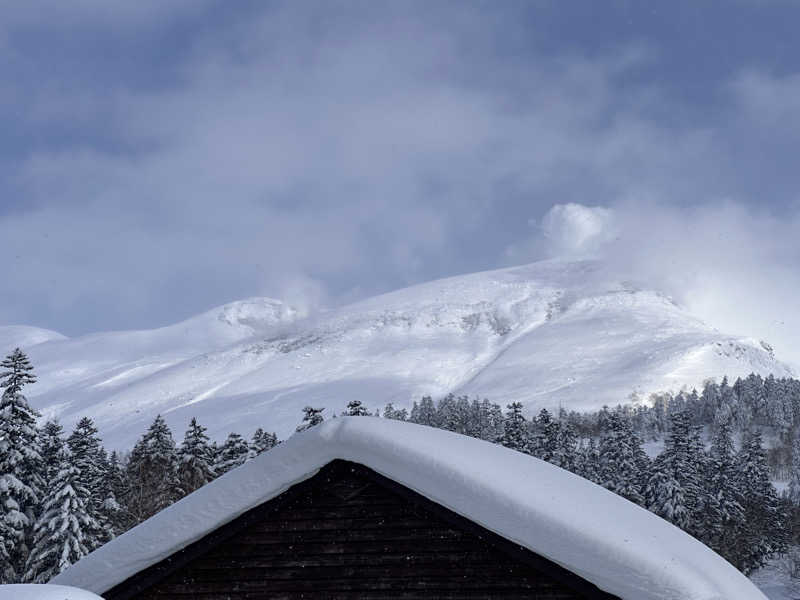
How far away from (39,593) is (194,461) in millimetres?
47235

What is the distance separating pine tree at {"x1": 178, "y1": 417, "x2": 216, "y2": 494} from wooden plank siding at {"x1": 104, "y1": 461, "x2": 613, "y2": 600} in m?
42.9

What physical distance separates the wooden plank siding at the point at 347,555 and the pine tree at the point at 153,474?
42052 mm

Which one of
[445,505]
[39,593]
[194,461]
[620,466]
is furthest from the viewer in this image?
[620,466]

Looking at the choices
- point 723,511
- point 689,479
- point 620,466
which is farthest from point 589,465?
point 689,479

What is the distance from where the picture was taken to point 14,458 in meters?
27.6

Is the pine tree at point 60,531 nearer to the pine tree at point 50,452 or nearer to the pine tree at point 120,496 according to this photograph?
the pine tree at point 50,452

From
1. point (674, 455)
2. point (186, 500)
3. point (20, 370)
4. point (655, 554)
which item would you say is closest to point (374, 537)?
point (186, 500)

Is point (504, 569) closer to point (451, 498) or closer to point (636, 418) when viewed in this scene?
point (451, 498)

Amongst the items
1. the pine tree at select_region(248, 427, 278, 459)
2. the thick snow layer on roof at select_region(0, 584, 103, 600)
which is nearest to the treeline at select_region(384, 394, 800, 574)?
the pine tree at select_region(248, 427, 278, 459)

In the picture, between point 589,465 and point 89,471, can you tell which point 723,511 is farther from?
point 89,471

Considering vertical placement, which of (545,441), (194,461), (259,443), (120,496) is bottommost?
(120,496)

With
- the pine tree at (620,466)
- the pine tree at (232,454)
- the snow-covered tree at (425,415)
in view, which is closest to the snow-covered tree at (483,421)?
the snow-covered tree at (425,415)

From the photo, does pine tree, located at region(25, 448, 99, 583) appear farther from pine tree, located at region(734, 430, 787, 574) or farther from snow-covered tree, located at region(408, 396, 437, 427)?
snow-covered tree, located at region(408, 396, 437, 427)

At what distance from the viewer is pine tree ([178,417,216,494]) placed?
162ft
